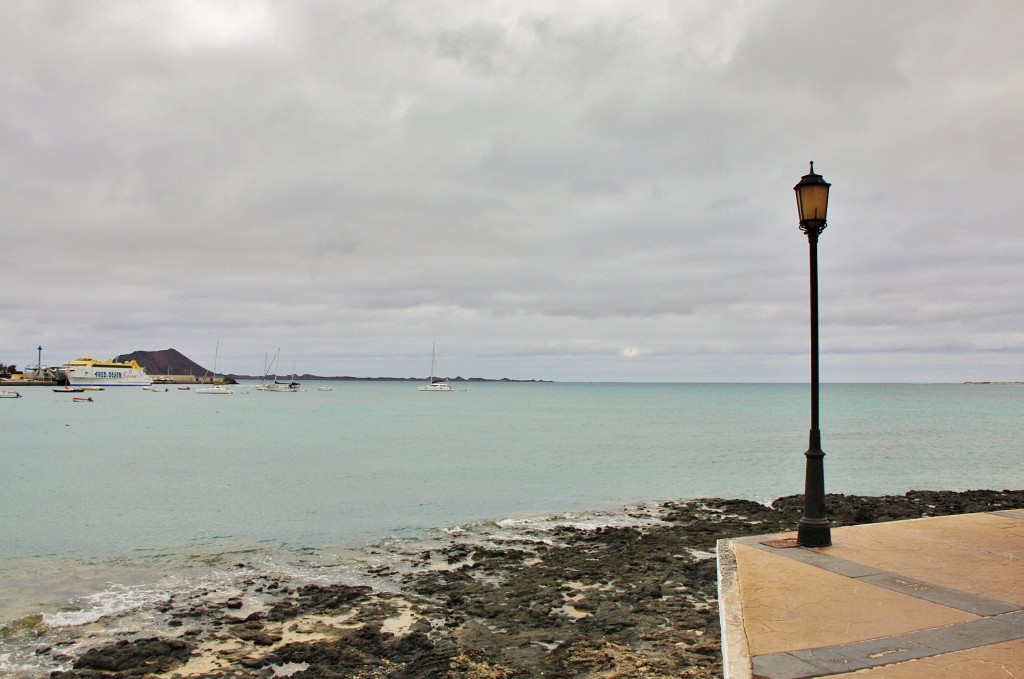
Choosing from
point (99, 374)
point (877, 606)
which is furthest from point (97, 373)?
point (877, 606)

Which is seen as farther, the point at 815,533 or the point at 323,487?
the point at 323,487

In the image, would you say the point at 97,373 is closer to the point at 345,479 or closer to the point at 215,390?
the point at 215,390

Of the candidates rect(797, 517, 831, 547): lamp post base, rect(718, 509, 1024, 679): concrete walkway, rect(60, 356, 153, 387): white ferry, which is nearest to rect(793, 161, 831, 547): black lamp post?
rect(797, 517, 831, 547): lamp post base

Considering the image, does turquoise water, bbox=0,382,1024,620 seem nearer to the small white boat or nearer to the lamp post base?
the lamp post base

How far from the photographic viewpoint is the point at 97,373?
170m

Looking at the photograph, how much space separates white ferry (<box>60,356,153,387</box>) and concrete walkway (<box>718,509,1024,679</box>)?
619 feet

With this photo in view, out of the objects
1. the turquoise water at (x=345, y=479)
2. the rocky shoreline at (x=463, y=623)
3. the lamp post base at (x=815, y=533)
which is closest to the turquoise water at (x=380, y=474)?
the turquoise water at (x=345, y=479)

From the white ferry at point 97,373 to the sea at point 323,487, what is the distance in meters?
A: 130

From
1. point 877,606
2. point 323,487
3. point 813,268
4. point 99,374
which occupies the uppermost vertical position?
point 813,268

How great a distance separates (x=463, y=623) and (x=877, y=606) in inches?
197

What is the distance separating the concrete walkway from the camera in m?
5.27

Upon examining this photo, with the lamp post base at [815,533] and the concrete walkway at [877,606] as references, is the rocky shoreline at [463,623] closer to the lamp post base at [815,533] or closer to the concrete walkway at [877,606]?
the concrete walkway at [877,606]

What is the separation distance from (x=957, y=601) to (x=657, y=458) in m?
28.6

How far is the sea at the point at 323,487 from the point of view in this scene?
13.1 meters
